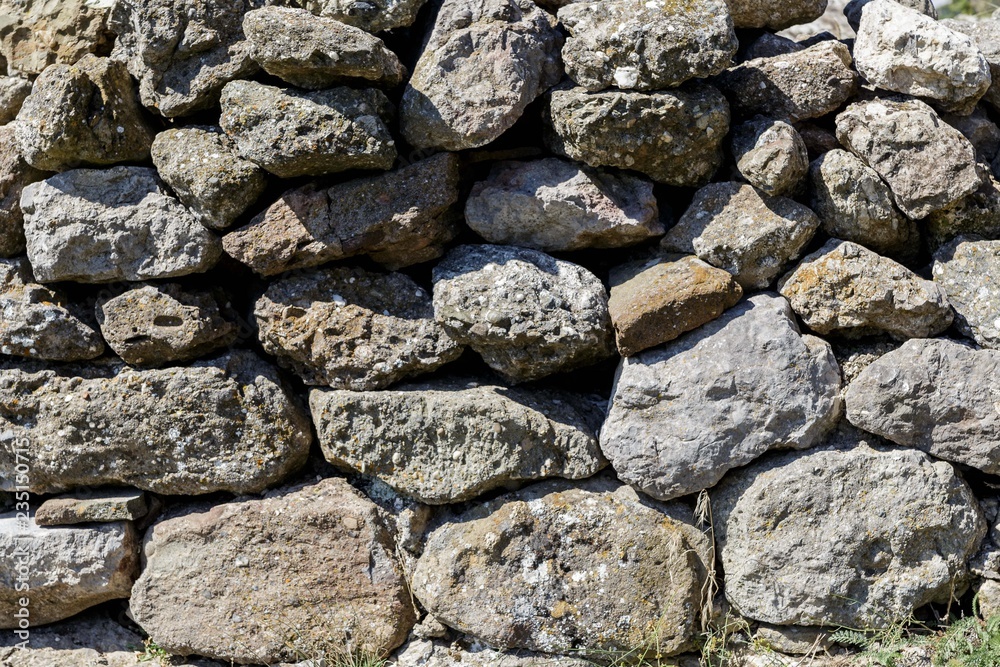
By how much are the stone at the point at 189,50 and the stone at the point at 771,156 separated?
2048mm

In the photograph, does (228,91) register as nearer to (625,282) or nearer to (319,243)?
(319,243)

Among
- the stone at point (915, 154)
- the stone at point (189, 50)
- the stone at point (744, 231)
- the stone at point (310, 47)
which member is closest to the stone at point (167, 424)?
the stone at point (189, 50)

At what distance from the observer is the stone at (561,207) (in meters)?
3.53

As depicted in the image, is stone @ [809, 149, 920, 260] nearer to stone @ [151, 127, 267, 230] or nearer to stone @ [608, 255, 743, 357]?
stone @ [608, 255, 743, 357]

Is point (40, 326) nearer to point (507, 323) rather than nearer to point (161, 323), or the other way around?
point (161, 323)

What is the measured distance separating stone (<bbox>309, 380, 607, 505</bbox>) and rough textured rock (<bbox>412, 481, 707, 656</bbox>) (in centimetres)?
17

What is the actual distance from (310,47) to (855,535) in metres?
2.83

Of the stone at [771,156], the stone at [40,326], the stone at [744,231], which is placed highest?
the stone at [40,326]

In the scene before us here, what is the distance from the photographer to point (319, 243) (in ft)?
11.5

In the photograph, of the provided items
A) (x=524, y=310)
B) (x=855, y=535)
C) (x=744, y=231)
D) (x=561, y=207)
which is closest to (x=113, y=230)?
(x=524, y=310)

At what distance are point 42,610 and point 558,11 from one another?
3.65m

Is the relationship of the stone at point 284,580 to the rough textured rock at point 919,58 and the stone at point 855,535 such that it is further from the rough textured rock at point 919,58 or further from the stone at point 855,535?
the rough textured rock at point 919,58

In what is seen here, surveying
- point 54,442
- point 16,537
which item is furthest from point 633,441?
point 16,537

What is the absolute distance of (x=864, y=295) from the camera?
3357 millimetres
